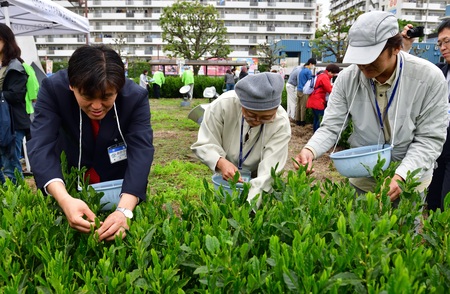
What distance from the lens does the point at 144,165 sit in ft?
6.31

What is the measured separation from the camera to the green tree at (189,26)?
1804 inches

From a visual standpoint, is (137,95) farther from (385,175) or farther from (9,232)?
(385,175)

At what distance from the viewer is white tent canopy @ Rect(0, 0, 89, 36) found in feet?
19.3

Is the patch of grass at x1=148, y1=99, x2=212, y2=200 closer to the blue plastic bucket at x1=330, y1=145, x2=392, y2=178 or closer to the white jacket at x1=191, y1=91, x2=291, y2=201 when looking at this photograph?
the white jacket at x1=191, y1=91, x2=291, y2=201

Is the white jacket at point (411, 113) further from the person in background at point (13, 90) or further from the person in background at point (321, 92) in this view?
the person in background at point (321, 92)

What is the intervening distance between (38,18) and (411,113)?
23.7ft

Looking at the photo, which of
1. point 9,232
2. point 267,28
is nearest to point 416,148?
point 9,232

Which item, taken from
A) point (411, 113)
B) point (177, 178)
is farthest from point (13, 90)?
point (411, 113)

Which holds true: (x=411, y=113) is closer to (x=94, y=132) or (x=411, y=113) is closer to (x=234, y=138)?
(x=234, y=138)

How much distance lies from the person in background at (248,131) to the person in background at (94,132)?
458 mm

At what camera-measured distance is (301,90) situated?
36.0 feet

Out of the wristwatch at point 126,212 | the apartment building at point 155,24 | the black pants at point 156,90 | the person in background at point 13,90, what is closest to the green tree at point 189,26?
the apartment building at point 155,24

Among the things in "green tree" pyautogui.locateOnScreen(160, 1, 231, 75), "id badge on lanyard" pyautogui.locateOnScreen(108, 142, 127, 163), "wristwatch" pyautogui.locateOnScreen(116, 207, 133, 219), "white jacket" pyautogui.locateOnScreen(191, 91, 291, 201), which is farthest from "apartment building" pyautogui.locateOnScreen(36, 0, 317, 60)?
"wristwatch" pyautogui.locateOnScreen(116, 207, 133, 219)

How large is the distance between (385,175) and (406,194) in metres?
0.13
